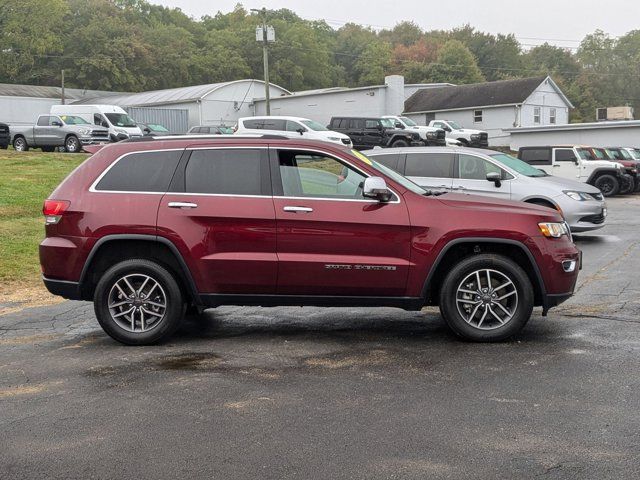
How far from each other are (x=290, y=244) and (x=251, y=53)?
8391cm

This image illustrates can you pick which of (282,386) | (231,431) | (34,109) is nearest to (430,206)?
(282,386)

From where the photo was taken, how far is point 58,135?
96.8 feet

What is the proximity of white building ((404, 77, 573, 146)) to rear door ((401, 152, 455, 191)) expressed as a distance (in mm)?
37750

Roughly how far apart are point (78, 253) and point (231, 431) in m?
2.90

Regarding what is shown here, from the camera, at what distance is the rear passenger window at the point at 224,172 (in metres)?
6.67

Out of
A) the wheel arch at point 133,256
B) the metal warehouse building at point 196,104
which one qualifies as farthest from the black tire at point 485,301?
the metal warehouse building at point 196,104

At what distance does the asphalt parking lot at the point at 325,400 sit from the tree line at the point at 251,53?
220 feet

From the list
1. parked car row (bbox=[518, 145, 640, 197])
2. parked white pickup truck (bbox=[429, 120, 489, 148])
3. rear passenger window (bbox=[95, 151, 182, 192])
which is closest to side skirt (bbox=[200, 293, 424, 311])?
rear passenger window (bbox=[95, 151, 182, 192])

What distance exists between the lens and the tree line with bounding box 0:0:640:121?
233 ft

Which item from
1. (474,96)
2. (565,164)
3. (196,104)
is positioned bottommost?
(565,164)

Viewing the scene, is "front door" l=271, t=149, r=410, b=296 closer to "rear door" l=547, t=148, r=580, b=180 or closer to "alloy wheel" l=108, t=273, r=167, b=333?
"alloy wheel" l=108, t=273, r=167, b=333

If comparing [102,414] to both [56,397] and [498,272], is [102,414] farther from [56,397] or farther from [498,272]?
[498,272]

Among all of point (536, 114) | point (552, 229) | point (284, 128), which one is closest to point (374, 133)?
point (284, 128)

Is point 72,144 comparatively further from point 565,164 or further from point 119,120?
point 565,164
